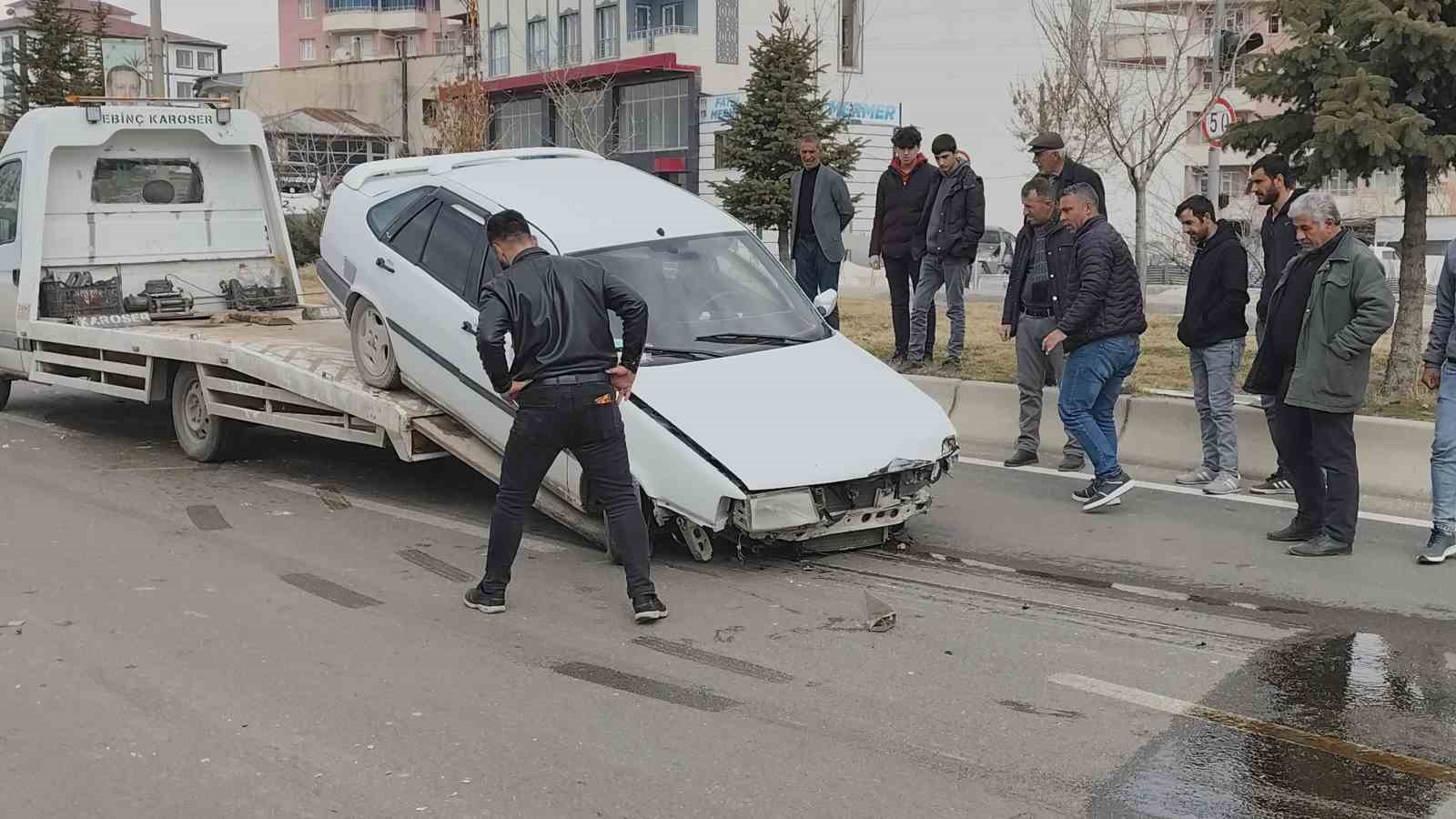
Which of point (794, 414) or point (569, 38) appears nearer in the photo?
point (794, 414)

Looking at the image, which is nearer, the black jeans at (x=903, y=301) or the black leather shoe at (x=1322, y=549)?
the black leather shoe at (x=1322, y=549)

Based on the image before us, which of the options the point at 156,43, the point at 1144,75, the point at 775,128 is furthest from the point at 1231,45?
the point at 156,43

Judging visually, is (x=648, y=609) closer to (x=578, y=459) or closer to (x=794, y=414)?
(x=578, y=459)

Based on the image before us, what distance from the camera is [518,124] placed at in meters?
52.1

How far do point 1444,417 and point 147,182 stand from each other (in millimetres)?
9699

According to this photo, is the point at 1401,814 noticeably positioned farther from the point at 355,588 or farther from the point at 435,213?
the point at 435,213

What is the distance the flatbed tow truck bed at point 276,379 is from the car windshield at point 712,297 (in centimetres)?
111

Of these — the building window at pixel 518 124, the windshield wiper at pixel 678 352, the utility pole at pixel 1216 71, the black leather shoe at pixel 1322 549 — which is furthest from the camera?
the building window at pixel 518 124

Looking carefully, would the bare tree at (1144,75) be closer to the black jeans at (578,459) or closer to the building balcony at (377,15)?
the black jeans at (578,459)

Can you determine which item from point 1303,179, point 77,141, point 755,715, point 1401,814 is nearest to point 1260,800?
point 1401,814

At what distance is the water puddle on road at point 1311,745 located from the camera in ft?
14.2

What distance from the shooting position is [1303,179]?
34.6ft

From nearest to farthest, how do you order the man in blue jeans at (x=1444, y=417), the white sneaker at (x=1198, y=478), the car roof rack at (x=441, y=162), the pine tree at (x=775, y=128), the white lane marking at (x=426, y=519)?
the man in blue jeans at (x=1444, y=417) → the white lane marking at (x=426, y=519) → the car roof rack at (x=441, y=162) → the white sneaker at (x=1198, y=478) → the pine tree at (x=775, y=128)

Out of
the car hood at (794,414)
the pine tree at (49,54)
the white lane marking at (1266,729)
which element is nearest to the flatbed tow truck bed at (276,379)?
the car hood at (794,414)
